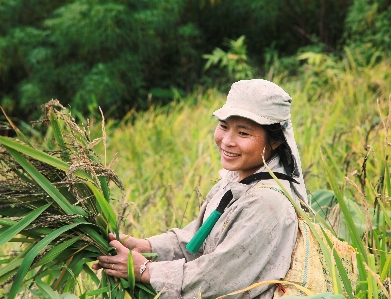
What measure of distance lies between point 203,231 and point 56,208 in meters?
0.46

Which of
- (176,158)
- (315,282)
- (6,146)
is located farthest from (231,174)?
(176,158)

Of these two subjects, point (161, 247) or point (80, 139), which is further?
point (161, 247)

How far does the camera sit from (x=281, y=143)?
6.15 feet

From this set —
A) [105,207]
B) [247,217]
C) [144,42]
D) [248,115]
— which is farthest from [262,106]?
[144,42]

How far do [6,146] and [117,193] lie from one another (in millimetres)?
2562

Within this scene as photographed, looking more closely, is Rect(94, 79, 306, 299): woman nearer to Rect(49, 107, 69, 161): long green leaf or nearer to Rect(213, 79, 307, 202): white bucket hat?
Rect(213, 79, 307, 202): white bucket hat

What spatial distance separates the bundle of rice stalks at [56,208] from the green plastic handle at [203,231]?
25 centimetres

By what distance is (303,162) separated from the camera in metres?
3.93

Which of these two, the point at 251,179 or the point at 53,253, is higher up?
the point at 251,179

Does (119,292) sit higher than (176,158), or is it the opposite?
(119,292)

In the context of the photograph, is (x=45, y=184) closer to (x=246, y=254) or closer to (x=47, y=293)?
(x=47, y=293)

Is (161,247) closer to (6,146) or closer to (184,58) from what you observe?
(6,146)

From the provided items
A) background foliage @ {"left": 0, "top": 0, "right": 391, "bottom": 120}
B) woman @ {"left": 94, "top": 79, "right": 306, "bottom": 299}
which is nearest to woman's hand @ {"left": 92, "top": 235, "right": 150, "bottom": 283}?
woman @ {"left": 94, "top": 79, "right": 306, "bottom": 299}

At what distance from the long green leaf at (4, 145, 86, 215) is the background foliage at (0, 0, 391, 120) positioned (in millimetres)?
5039
